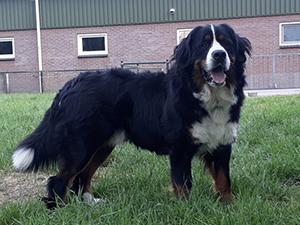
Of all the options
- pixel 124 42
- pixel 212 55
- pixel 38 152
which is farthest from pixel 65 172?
pixel 124 42

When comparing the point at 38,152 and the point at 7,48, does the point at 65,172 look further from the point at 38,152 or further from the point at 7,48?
the point at 7,48

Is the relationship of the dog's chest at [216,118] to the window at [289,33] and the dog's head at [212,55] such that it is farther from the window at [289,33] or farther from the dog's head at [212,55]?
the window at [289,33]

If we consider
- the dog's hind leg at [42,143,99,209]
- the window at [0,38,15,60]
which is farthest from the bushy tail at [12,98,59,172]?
the window at [0,38,15,60]

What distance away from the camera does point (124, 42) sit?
20.3 meters

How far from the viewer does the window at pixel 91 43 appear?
20.4 m

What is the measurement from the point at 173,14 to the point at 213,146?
17455 millimetres

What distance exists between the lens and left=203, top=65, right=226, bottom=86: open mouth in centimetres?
310

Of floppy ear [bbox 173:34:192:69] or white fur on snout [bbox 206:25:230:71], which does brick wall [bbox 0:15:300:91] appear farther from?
white fur on snout [bbox 206:25:230:71]

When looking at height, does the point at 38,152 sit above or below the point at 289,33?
below

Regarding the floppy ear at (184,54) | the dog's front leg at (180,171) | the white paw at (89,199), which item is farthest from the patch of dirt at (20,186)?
the floppy ear at (184,54)

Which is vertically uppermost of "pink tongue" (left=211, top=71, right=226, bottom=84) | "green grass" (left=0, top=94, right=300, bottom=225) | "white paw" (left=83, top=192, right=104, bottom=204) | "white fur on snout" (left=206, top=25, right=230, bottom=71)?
"white fur on snout" (left=206, top=25, right=230, bottom=71)

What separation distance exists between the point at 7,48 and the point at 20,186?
19346mm

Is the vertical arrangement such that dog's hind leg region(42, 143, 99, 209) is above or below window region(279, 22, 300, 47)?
below

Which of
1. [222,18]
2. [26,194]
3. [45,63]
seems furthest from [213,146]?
[45,63]
